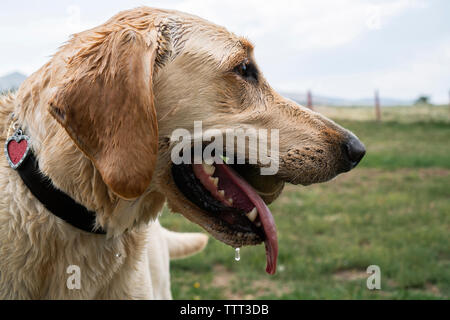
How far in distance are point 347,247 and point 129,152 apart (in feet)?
15.2

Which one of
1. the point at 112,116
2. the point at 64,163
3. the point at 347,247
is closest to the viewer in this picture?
the point at 112,116

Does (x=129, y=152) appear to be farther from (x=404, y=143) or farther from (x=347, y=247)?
(x=404, y=143)

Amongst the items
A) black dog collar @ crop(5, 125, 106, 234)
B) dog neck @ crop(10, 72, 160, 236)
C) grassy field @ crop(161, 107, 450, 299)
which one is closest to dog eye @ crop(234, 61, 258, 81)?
dog neck @ crop(10, 72, 160, 236)

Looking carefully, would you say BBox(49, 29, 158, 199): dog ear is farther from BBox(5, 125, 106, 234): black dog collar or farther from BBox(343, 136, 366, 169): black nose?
BBox(343, 136, 366, 169): black nose

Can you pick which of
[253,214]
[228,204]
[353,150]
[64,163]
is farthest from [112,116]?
[353,150]

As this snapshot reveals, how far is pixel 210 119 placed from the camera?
2.32 metres

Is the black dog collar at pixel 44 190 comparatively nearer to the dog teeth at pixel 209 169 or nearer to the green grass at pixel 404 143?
the dog teeth at pixel 209 169

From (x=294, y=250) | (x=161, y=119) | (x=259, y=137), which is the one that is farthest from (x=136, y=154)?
(x=294, y=250)

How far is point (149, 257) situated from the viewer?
316 centimetres

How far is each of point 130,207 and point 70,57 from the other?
2.46 feet

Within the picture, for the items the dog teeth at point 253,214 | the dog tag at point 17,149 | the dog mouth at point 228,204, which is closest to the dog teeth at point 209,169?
the dog mouth at point 228,204

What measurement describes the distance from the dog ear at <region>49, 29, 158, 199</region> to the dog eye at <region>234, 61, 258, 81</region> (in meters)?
0.53
